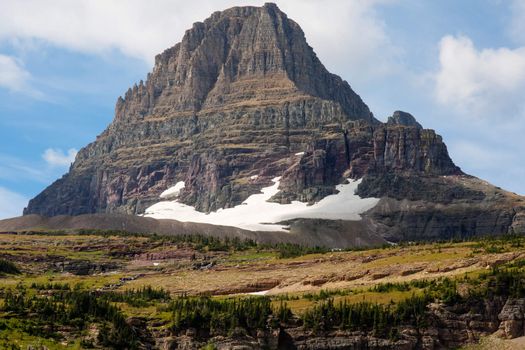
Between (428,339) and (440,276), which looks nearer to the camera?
(428,339)

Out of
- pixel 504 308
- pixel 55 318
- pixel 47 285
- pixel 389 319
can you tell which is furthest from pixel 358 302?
pixel 47 285

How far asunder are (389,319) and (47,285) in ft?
263

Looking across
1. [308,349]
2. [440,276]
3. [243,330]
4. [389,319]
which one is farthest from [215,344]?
[440,276]

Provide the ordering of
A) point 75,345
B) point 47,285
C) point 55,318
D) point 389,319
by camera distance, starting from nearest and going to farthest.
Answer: point 75,345
point 55,318
point 389,319
point 47,285


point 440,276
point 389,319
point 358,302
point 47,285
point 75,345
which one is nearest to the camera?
point 75,345

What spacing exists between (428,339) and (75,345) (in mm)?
53840

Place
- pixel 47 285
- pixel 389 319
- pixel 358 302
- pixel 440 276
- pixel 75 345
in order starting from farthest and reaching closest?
pixel 47 285, pixel 440 276, pixel 358 302, pixel 389 319, pixel 75 345

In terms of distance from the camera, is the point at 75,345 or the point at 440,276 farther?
the point at 440,276

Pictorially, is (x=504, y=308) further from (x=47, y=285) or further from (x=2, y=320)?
(x=47, y=285)

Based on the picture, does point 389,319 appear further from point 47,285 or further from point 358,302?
point 47,285

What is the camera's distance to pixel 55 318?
140 metres

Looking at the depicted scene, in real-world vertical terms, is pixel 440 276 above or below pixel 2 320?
above

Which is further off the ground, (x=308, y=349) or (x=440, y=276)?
(x=440, y=276)

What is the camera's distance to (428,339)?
15038cm
